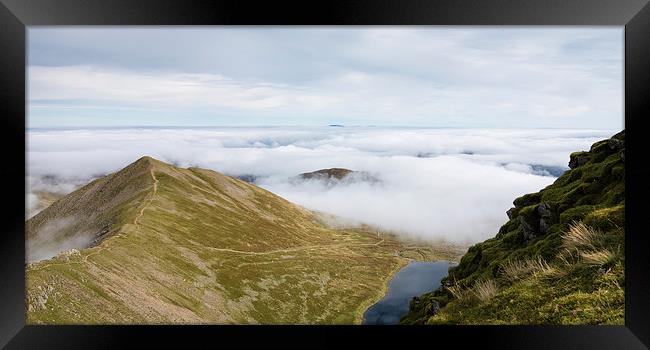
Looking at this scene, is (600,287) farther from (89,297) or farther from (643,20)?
(89,297)

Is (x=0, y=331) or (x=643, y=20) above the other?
(x=643, y=20)

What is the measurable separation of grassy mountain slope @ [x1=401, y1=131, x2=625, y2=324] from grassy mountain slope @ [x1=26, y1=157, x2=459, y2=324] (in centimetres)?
4937

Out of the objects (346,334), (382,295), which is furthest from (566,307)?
(382,295)

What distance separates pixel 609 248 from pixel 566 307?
191 cm

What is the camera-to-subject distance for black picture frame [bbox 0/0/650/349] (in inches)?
290

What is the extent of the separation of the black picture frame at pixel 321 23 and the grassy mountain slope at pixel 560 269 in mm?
282

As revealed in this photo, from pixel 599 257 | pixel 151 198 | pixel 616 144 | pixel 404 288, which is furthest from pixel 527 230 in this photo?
pixel 404 288

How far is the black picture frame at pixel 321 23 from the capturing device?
7375 millimetres

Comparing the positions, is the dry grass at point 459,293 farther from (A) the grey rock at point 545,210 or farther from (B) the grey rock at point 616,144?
(B) the grey rock at point 616,144

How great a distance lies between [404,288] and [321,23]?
147434 millimetres

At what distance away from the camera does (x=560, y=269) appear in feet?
28.8

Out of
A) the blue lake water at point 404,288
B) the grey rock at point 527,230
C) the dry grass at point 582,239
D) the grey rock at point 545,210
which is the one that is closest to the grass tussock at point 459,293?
the dry grass at point 582,239

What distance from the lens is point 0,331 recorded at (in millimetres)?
7320

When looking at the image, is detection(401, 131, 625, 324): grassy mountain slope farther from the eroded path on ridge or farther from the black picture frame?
the eroded path on ridge
